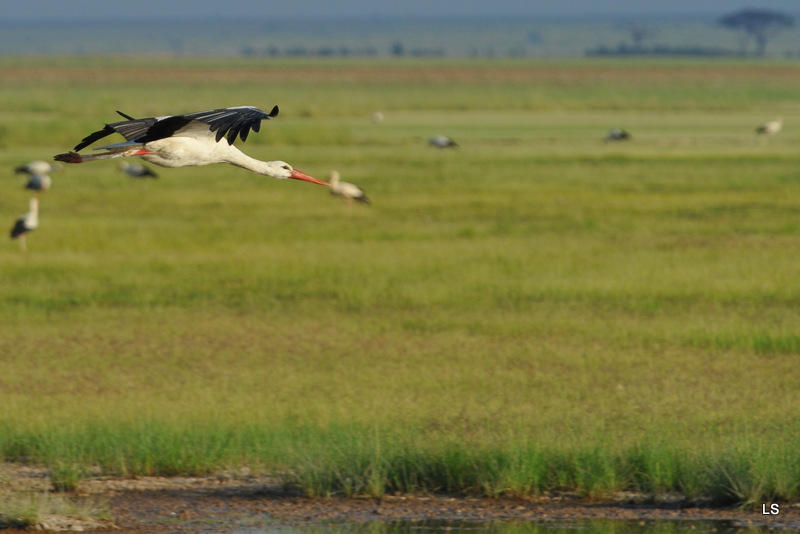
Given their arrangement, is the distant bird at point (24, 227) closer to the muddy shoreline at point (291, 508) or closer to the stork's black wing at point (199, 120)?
the muddy shoreline at point (291, 508)

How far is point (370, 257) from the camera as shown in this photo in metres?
18.5

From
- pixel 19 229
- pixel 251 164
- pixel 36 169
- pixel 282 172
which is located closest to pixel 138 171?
pixel 36 169

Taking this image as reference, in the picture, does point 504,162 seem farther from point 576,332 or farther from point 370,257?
point 576,332

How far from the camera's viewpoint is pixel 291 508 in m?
8.32

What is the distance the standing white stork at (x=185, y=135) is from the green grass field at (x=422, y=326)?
2.30 meters

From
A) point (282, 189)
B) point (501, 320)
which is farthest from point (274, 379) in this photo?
point (282, 189)

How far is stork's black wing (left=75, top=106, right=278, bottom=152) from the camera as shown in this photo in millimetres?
6820

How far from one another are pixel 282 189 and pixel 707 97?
59173mm

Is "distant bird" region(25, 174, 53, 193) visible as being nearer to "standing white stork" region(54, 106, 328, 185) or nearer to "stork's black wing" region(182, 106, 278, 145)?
"standing white stork" region(54, 106, 328, 185)

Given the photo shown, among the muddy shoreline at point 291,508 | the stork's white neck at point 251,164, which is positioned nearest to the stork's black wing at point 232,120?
the stork's white neck at point 251,164

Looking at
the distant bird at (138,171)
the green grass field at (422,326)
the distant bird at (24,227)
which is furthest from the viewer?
the distant bird at (138,171)

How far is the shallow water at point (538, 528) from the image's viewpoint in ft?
26.0

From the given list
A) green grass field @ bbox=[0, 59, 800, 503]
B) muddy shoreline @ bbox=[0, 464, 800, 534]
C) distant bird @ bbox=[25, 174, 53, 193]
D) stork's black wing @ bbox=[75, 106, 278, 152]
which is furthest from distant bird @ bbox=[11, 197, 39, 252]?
stork's black wing @ bbox=[75, 106, 278, 152]

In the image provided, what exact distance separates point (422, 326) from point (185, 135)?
7.44 metres
